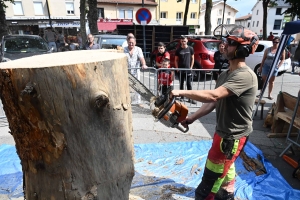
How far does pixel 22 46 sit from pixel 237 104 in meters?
9.29

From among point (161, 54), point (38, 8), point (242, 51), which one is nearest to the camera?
point (242, 51)

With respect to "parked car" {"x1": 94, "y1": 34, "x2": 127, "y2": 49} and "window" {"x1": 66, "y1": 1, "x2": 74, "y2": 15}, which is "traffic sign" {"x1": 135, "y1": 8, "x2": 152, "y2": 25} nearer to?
"parked car" {"x1": 94, "y1": 34, "x2": 127, "y2": 49}

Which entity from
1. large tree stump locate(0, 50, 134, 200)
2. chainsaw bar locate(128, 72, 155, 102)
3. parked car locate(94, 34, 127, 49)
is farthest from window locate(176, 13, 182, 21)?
large tree stump locate(0, 50, 134, 200)

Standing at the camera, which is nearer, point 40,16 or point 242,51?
point 242,51

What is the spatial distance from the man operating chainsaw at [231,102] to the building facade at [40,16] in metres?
30.6

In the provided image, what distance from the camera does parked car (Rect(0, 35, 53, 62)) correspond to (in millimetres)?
8172

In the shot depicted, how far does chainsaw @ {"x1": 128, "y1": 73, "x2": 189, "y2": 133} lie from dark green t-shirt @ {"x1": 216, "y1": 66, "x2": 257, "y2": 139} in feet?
1.17

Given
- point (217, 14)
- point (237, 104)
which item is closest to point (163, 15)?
point (217, 14)

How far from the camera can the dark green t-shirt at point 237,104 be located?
70.1 inches

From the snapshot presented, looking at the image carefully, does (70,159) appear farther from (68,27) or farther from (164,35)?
(68,27)

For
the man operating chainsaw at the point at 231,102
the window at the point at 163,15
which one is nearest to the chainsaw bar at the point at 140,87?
the man operating chainsaw at the point at 231,102

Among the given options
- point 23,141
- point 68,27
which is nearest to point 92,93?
point 23,141

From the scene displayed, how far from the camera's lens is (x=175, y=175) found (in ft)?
9.98

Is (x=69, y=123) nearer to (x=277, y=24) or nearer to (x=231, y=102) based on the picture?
(x=231, y=102)
